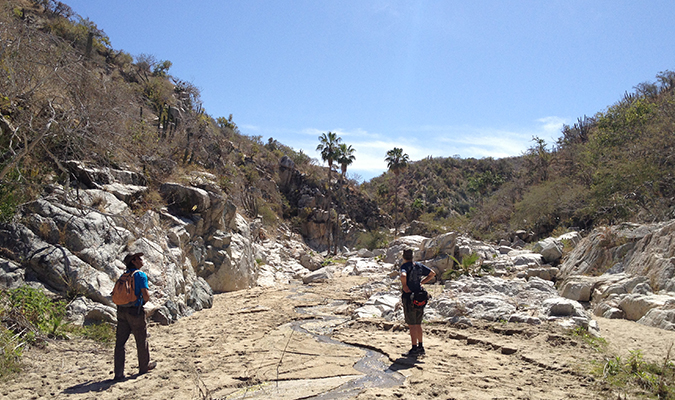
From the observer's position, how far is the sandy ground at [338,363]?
413cm

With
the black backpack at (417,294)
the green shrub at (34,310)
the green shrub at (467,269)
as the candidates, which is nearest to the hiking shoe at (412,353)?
the black backpack at (417,294)

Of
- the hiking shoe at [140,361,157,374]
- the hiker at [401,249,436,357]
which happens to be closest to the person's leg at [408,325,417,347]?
the hiker at [401,249,436,357]

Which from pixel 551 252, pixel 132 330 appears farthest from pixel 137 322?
pixel 551 252

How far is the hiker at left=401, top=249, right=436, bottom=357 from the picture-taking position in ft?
18.3

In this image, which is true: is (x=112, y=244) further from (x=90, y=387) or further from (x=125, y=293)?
(x=90, y=387)

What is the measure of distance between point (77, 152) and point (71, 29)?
22037 millimetres

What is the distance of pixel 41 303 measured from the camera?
582 centimetres

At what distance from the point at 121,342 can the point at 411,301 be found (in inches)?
152

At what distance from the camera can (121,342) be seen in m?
4.63

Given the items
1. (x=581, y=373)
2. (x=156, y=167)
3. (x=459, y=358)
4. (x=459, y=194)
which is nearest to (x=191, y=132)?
(x=156, y=167)

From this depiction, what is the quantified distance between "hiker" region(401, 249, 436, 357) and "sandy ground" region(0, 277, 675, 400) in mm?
224

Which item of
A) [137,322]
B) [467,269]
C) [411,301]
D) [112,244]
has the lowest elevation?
[467,269]

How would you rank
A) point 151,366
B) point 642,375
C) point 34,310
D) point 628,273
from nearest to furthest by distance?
point 642,375, point 151,366, point 34,310, point 628,273

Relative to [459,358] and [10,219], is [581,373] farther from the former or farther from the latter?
[10,219]
